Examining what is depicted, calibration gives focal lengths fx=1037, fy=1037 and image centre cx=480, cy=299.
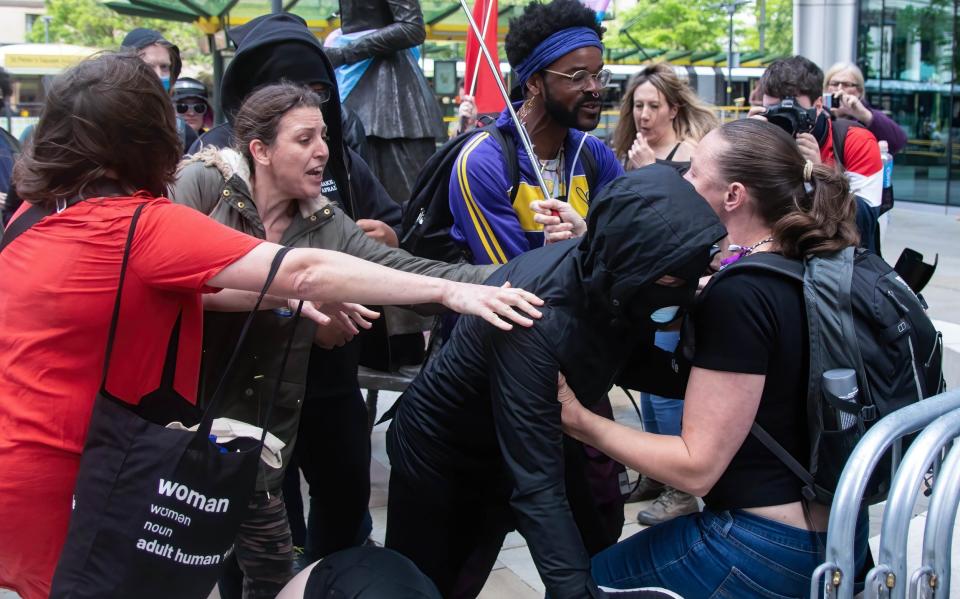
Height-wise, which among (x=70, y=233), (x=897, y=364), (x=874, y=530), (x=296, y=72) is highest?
(x=296, y=72)

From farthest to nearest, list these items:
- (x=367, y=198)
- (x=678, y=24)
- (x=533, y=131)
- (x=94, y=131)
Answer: (x=678, y=24)
(x=367, y=198)
(x=533, y=131)
(x=94, y=131)

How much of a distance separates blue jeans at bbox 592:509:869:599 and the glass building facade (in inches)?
644

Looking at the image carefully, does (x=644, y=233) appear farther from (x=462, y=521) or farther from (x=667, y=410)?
(x=667, y=410)

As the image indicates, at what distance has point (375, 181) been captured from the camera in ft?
14.5

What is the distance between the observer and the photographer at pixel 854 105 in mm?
6484

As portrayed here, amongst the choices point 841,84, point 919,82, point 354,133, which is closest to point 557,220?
point 354,133

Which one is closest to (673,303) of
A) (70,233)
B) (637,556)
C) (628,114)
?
(637,556)

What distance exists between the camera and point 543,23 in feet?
12.2

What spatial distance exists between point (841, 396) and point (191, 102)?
20.9 feet

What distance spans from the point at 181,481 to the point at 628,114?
4264 mm

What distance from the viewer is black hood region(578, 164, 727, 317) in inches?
83.6

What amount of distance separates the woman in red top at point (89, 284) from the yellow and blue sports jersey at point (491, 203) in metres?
1.24

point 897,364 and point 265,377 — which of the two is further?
point 265,377

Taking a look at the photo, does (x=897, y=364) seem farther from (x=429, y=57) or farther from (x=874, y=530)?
(x=429, y=57)
